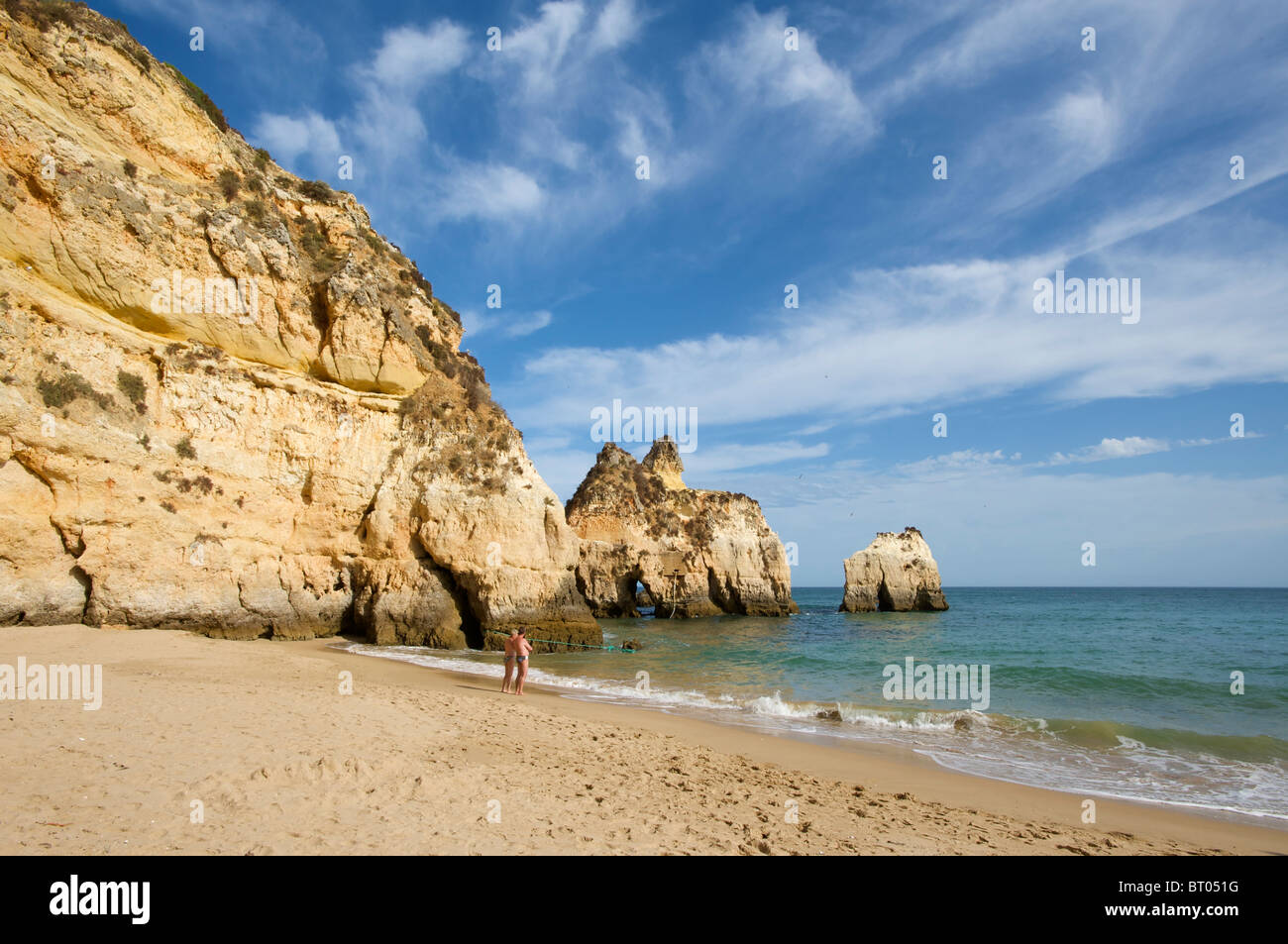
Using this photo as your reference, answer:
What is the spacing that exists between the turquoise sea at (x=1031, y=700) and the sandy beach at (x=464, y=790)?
156 cm

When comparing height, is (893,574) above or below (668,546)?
below

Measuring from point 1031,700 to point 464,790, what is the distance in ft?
43.6

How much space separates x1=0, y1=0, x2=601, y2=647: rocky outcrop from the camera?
1398 cm

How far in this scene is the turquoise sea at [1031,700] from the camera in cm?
878

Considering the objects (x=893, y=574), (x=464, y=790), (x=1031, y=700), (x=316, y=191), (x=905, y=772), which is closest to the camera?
(x=464, y=790)

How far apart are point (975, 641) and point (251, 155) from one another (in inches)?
1337

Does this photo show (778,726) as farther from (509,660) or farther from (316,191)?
(316,191)

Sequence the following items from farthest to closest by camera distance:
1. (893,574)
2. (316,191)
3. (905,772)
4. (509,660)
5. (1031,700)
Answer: (893,574)
(316,191)
(1031,700)
(509,660)
(905,772)

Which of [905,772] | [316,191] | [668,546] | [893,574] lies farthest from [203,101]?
[893,574]

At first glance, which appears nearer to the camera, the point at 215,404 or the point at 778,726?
the point at 778,726

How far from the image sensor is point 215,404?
1711cm

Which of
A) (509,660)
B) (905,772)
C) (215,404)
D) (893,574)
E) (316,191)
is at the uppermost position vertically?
(316,191)

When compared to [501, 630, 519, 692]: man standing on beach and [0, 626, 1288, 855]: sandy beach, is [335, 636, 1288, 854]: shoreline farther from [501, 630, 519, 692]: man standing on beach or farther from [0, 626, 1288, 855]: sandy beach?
[501, 630, 519, 692]: man standing on beach
